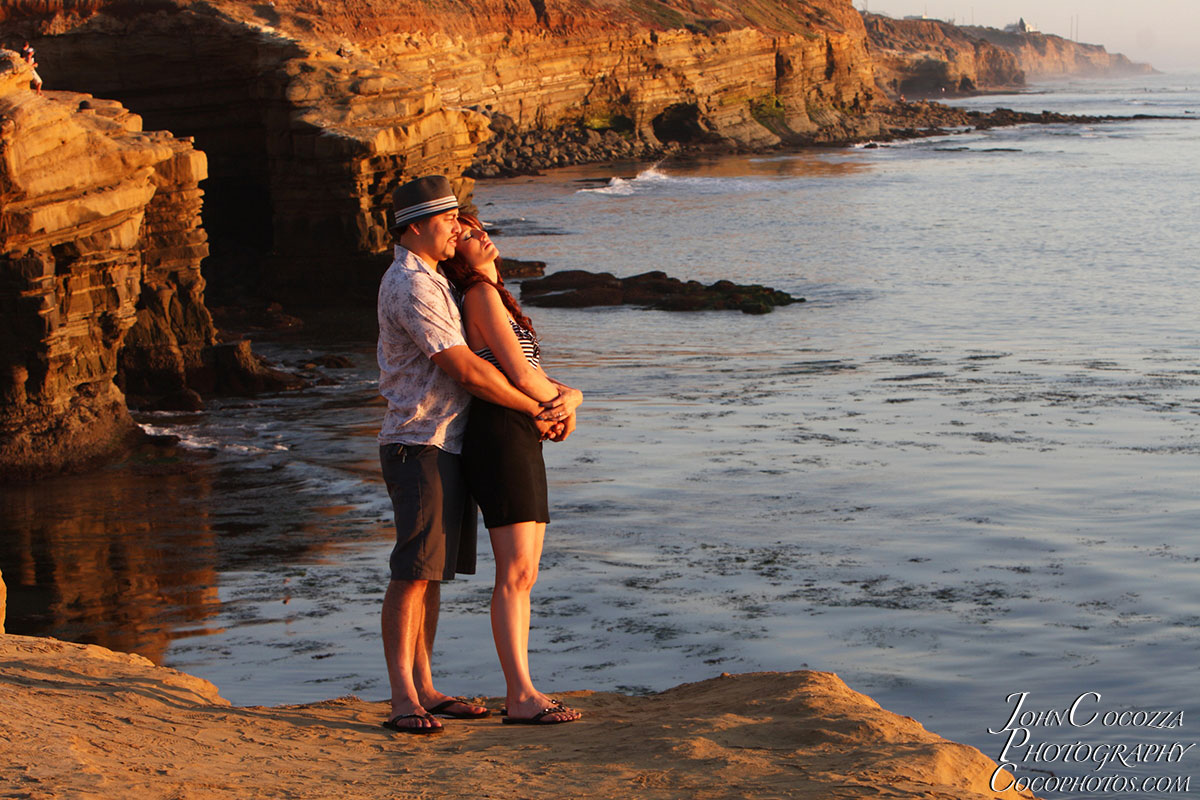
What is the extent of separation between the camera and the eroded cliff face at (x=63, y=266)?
9750 millimetres

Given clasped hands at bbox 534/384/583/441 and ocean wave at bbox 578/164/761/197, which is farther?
ocean wave at bbox 578/164/761/197

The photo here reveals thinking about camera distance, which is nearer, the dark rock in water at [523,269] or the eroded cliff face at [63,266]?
the eroded cliff face at [63,266]

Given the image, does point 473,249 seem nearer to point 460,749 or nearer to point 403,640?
point 403,640

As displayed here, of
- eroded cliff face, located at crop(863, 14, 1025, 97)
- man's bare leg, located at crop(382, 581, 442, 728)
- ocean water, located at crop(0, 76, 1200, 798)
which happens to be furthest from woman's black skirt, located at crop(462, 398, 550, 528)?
eroded cliff face, located at crop(863, 14, 1025, 97)

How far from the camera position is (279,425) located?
11.8 metres

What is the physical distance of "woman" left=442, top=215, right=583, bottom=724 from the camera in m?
4.25

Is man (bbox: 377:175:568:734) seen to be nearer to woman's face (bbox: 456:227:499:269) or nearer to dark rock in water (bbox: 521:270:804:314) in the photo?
woman's face (bbox: 456:227:499:269)

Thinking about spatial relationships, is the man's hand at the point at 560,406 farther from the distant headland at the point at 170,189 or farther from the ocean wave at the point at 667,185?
the ocean wave at the point at 667,185

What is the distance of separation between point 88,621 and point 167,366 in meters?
6.86

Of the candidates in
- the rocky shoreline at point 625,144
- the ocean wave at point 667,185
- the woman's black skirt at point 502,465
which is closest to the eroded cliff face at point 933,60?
the rocky shoreline at point 625,144

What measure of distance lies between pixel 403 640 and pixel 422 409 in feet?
2.62

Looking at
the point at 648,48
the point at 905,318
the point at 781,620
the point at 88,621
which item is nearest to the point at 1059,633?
the point at 781,620

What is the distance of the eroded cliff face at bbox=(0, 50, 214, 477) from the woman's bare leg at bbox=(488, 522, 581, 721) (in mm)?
6838

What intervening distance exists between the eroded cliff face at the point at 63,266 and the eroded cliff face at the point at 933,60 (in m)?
122
